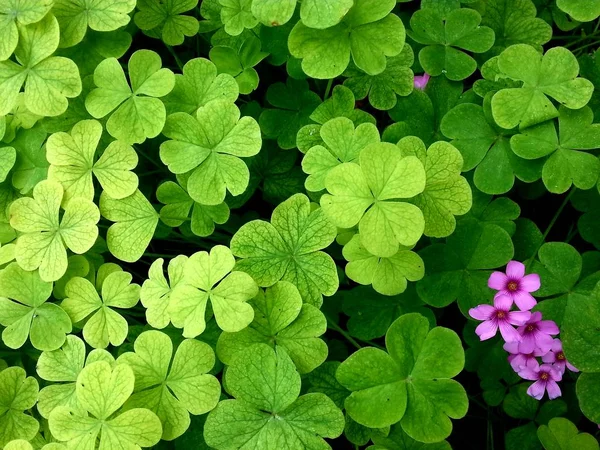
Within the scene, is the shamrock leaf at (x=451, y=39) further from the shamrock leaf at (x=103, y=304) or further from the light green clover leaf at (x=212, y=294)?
A: the shamrock leaf at (x=103, y=304)

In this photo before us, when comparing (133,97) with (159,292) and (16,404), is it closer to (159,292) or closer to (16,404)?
(159,292)

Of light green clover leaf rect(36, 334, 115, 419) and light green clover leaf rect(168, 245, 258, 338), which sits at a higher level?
light green clover leaf rect(168, 245, 258, 338)

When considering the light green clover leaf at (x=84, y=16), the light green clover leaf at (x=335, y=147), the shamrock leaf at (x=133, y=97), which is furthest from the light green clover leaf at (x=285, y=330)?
the light green clover leaf at (x=84, y=16)

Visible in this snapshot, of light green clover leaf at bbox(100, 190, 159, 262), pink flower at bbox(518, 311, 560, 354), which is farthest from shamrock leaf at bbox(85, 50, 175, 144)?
pink flower at bbox(518, 311, 560, 354)

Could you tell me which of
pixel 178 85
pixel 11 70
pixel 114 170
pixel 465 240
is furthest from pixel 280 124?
pixel 11 70

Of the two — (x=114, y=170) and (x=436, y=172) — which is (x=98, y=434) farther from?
(x=436, y=172)

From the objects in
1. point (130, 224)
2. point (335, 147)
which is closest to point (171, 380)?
point (130, 224)

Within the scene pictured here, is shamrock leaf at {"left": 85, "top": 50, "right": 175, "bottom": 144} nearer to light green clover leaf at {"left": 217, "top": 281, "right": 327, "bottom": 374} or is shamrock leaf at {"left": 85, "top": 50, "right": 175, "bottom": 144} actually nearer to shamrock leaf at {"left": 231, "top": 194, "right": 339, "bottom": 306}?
shamrock leaf at {"left": 231, "top": 194, "right": 339, "bottom": 306}
